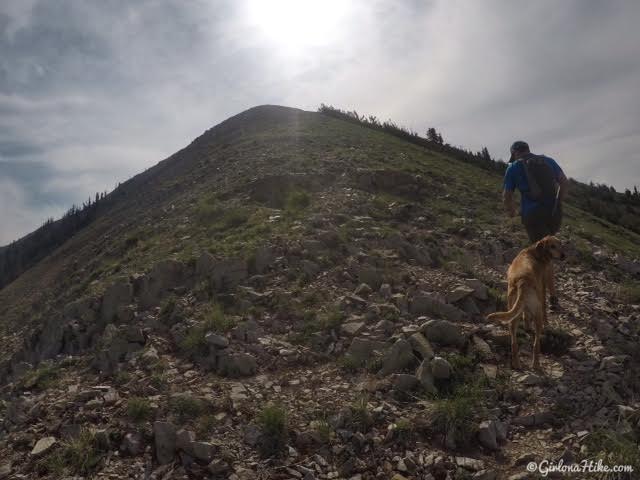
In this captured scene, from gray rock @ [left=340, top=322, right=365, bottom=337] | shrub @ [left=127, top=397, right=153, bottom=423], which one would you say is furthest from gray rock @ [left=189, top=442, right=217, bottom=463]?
gray rock @ [left=340, top=322, right=365, bottom=337]

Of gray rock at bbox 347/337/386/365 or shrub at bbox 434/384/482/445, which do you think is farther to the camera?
gray rock at bbox 347/337/386/365

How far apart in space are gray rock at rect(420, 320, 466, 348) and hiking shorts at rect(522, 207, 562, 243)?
2.17 m

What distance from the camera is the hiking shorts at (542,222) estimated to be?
632 cm

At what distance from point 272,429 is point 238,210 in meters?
8.03

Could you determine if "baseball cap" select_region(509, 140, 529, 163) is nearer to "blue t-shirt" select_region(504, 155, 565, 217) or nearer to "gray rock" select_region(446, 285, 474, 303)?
"blue t-shirt" select_region(504, 155, 565, 217)

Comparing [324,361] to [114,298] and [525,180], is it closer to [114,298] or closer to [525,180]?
[525,180]

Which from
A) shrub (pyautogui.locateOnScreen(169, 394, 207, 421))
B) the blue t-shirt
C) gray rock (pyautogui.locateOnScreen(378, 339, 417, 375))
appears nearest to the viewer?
shrub (pyautogui.locateOnScreen(169, 394, 207, 421))

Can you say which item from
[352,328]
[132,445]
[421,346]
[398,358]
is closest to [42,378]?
[132,445]

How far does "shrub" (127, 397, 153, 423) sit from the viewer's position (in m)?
4.49

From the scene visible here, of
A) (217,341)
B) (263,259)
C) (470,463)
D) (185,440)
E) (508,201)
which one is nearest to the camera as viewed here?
(470,463)

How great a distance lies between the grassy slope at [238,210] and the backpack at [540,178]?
4.37 m

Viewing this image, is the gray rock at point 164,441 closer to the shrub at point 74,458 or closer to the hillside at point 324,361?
the hillside at point 324,361

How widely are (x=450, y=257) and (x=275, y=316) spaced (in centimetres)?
401

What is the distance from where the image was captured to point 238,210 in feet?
37.9
